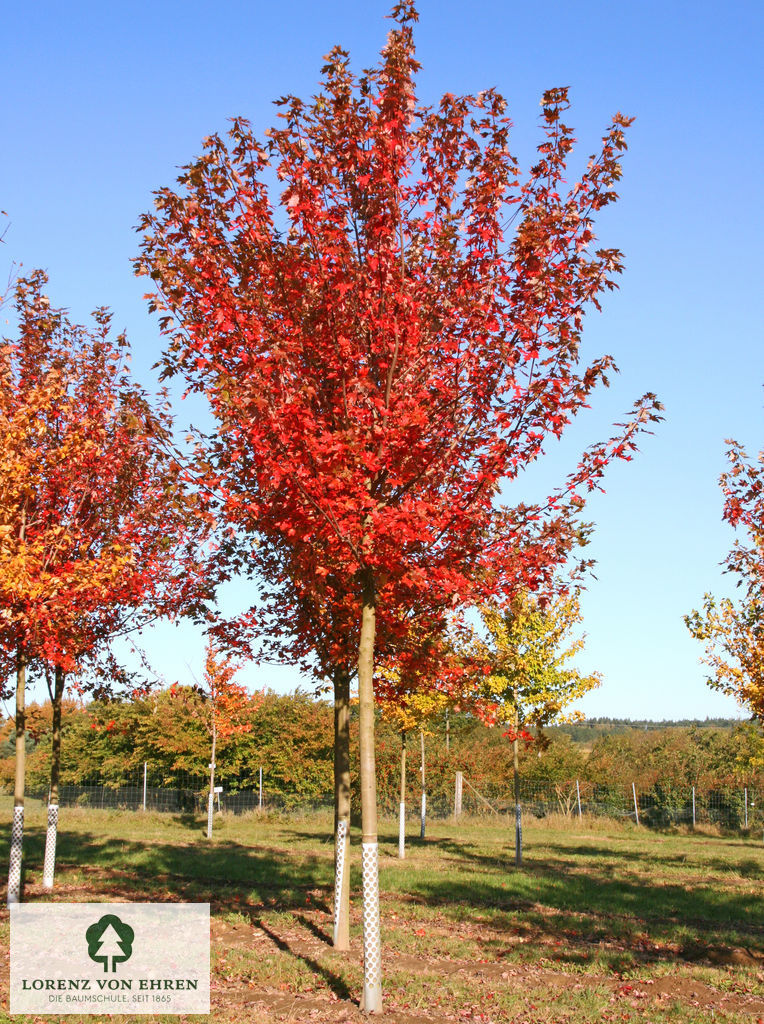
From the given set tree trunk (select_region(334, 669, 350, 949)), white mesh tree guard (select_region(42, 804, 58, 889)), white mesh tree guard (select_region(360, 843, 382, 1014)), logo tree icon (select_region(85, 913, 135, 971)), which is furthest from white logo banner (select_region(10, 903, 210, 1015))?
white mesh tree guard (select_region(42, 804, 58, 889))

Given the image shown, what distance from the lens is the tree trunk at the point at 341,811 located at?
938 cm

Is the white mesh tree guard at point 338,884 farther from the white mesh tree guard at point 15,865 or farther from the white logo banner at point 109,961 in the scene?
the white mesh tree guard at point 15,865

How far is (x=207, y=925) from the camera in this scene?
9914mm

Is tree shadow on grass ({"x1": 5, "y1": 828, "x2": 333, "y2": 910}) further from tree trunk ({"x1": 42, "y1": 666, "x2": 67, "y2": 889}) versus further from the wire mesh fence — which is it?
the wire mesh fence

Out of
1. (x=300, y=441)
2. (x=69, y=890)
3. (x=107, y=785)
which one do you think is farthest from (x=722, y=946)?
(x=107, y=785)

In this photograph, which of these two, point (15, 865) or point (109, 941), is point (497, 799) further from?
point (109, 941)

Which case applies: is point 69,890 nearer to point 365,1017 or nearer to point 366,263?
point 365,1017

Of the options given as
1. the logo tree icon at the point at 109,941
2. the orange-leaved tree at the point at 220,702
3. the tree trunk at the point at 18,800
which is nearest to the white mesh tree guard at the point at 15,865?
the tree trunk at the point at 18,800

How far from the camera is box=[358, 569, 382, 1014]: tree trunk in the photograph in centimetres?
673

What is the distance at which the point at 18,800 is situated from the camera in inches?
458

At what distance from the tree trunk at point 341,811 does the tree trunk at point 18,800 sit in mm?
4411

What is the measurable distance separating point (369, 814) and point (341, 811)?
3.29 metres

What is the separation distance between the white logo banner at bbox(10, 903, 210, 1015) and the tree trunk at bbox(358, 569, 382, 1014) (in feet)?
4.72

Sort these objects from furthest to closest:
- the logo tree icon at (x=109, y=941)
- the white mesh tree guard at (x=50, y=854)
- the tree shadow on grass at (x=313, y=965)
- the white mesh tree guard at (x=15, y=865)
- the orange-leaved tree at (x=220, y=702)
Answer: the orange-leaved tree at (x=220, y=702), the white mesh tree guard at (x=50, y=854), the white mesh tree guard at (x=15, y=865), the logo tree icon at (x=109, y=941), the tree shadow on grass at (x=313, y=965)
